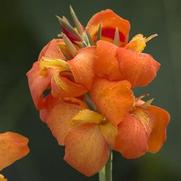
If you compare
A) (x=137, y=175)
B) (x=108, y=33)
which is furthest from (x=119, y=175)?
(x=108, y=33)

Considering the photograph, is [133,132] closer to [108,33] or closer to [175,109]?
[108,33]

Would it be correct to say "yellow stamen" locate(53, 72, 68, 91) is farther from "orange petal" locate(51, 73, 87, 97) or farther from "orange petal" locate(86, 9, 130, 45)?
"orange petal" locate(86, 9, 130, 45)

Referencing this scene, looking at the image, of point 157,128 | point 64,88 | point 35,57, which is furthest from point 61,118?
point 35,57

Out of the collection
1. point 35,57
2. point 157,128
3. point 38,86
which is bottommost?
point 35,57

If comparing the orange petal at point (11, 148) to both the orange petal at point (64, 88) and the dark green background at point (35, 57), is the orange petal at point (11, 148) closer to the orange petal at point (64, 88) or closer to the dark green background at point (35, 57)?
the orange petal at point (64, 88)

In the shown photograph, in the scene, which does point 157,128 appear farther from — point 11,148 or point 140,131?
point 11,148

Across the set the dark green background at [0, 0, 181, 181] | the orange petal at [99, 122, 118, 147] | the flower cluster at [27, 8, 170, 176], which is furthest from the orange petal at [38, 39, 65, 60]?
the dark green background at [0, 0, 181, 181]
